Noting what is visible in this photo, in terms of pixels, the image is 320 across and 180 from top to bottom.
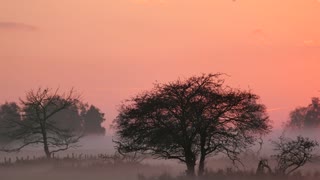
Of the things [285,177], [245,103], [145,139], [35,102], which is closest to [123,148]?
[145,139]

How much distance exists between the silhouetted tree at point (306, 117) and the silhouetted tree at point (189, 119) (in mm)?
75668

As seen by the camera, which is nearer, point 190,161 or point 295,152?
point 295,152

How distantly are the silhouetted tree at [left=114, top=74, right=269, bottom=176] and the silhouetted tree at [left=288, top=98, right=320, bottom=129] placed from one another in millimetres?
75668

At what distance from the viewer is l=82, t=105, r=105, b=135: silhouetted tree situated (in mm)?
126312

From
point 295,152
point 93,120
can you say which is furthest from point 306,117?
point 295,152

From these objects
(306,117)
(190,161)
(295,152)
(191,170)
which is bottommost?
(191,170)

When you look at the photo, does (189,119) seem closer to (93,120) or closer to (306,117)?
(306,117)

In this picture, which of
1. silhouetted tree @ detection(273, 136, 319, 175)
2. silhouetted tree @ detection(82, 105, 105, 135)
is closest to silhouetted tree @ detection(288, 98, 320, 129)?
silhouetted tree @ detection(82, 105, 105, 135)

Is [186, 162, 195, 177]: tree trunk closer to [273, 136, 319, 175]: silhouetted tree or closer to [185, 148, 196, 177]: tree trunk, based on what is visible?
[185, 148, 196, 177]: tree trunk

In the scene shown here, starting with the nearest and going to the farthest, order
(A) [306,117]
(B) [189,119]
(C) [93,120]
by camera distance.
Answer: (B) [189,119], (A) [306,117], (C) [93,120]

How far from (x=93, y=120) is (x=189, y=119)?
9750 centimetres

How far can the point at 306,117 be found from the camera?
A: 377 ft

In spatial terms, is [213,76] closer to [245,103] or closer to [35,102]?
[245,103]

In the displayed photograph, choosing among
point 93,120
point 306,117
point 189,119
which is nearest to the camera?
point 189,119
